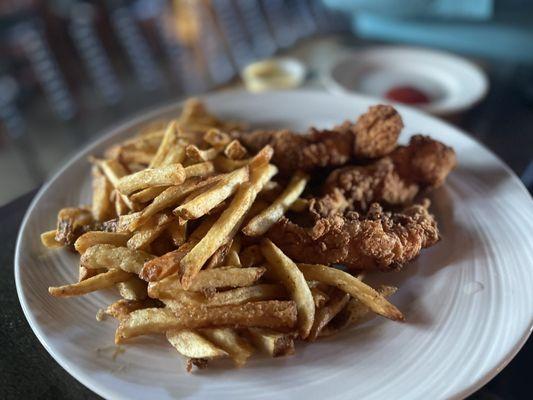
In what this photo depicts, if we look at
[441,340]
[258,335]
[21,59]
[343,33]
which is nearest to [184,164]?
[258,335]

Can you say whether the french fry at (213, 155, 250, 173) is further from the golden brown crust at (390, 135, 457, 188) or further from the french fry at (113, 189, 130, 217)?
the golden brown crust at (390, 135, 457, 188)

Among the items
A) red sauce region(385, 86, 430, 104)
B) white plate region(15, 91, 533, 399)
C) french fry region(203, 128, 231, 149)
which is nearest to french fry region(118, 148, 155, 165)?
french fry region(203, 128, 231, 149)

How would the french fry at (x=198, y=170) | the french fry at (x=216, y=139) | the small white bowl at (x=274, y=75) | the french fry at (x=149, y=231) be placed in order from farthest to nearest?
the small white bowl at (x=274, y=75) < the french fry at (x=216, y=139) < the french fry at (x=198, y=170) < the french fry at (x=149, y=231)

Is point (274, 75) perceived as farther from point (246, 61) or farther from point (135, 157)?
point (246, 61)

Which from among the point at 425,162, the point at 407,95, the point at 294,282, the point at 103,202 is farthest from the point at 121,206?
the point at 407,95

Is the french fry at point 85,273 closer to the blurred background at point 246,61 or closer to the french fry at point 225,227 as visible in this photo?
the french fry at point 225,227

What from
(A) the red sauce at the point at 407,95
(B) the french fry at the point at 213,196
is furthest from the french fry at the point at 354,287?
(A) the red sauce at the point at 407,95

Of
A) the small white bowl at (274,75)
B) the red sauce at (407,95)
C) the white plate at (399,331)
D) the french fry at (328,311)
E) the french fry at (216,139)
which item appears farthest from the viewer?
the small white bowl at (274,75)

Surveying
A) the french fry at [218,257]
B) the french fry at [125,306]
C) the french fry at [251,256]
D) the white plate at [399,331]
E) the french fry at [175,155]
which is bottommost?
the white plate at [399,331]
